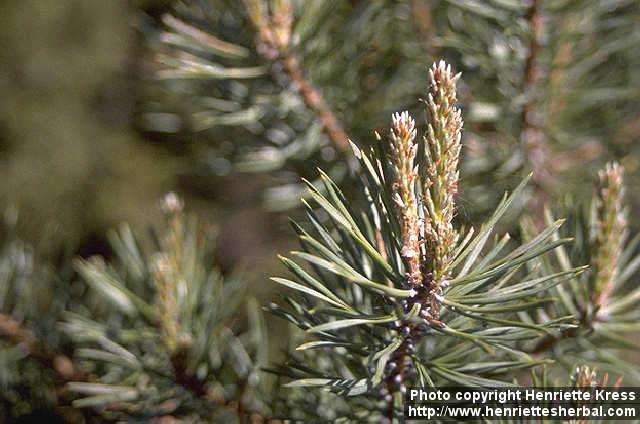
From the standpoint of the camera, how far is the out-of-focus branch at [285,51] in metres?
0.41

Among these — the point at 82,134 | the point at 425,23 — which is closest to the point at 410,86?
the point at 425,23

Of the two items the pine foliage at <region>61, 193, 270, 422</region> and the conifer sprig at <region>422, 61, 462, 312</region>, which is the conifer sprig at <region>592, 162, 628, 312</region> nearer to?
the conifer sprig at <region>422, 61, 462, 312</region>

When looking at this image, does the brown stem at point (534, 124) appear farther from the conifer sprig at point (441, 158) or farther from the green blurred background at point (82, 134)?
the green blurred background at point (82, 134)

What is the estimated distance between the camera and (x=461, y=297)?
0.26 metres

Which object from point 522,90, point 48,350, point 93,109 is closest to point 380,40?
point 522,90

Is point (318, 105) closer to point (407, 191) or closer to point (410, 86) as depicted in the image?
point (410, 86)

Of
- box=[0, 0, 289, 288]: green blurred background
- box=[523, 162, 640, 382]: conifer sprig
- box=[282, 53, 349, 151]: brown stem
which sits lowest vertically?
box=[523, 162, 640, 382]: conifer sprig

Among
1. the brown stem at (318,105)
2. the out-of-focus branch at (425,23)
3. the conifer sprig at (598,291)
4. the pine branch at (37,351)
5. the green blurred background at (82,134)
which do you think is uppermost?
the green blurred background at (82,134)

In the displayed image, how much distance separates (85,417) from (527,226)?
339mm

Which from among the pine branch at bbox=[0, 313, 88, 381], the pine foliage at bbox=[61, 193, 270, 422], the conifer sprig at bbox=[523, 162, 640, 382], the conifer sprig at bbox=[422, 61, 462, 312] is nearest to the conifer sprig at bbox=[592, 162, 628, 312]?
the conifer sprig at bbox=[523, 162, 640, 382]

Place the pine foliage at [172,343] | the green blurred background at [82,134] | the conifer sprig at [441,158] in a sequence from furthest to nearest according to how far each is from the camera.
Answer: the green blurred background at [82,134] → the pine foliage at [172,343] → the conifer sprig at [441,158]

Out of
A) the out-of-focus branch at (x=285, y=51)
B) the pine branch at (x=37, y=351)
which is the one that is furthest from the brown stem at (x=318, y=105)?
the pine branch at (x=37, y=351)

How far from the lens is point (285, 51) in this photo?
425 mm

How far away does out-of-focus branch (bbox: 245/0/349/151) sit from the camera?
1.35 feet
